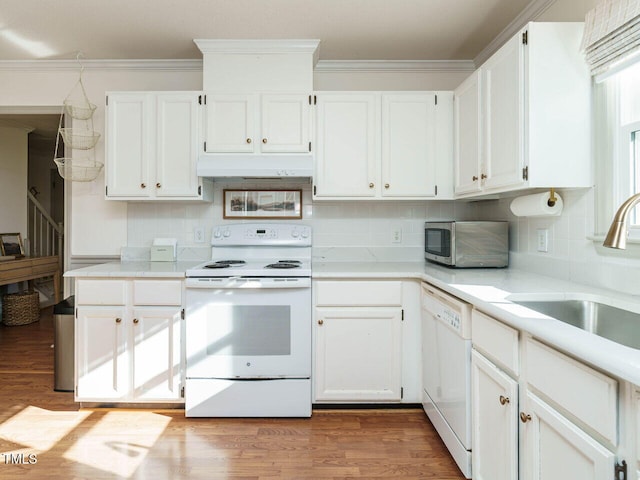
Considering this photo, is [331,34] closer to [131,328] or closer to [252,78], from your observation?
[252,78]

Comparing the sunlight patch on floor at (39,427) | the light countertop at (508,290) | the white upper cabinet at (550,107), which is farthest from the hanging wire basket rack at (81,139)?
the white upper cabinet at (550,107)

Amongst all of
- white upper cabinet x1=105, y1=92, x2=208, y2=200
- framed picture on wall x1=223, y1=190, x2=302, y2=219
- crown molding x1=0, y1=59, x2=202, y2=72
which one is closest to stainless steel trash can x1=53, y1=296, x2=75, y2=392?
white upper cabinet x1=105, y1=92, x2=208, y2=200

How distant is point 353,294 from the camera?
2564 mm

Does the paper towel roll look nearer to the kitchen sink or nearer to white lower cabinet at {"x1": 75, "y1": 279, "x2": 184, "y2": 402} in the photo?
the kitchen sink

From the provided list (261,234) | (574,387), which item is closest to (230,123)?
(261,234)

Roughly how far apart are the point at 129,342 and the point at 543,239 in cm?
255

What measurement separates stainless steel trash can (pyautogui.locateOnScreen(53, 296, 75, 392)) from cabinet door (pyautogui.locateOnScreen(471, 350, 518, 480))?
264 centimetres

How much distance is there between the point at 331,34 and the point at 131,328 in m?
2.32

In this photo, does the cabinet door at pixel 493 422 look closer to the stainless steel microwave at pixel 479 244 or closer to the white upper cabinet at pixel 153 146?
the stainless steel microwave at pixel 479 244

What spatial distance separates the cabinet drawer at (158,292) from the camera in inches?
100

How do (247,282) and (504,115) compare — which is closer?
(504,115)

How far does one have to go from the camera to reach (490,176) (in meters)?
2.27

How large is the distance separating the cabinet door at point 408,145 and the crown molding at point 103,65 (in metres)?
1.59

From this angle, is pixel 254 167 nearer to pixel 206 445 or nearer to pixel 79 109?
pixel 79 109
